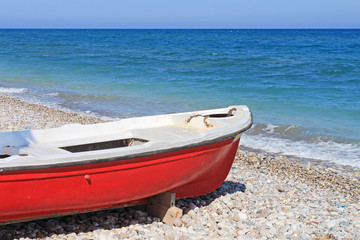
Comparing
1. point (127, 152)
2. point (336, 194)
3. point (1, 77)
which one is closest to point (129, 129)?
point (127, 152)

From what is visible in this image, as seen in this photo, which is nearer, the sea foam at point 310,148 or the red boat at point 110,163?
the red boat at point 110,163

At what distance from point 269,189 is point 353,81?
17.9 metres

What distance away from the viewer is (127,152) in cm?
504

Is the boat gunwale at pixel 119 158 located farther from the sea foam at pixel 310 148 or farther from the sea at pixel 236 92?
the sea at pixel 236 92

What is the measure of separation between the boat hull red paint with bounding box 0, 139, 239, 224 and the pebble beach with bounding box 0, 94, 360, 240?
0.32m

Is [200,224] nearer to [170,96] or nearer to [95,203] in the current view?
[95,203]

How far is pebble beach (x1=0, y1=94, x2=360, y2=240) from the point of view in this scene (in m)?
5.37

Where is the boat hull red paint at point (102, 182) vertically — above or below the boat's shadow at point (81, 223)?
above

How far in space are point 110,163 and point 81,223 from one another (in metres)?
1.07

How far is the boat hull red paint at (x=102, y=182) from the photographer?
464cm

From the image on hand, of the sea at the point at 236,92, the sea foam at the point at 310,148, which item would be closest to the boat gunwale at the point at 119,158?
the sea foam at the point at 310,148

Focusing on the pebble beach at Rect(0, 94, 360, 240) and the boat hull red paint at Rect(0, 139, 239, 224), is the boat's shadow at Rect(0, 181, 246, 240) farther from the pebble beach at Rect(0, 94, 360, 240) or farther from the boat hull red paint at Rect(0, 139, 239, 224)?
the boat hull red paint at Rect(0, 139, 239, 224)

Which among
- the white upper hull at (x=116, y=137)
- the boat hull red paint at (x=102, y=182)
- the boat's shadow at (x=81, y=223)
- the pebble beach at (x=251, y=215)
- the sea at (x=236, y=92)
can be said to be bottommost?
the sea at (x=236, y=92)

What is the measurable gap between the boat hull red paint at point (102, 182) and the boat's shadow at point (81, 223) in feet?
0.83
